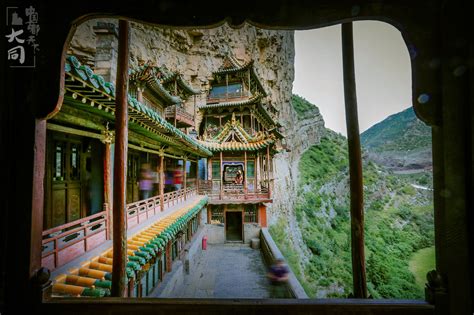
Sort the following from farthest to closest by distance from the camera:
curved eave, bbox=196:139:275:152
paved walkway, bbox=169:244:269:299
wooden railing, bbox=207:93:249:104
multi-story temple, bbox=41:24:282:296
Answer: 1. wooden railing, bbox=207:93:249:104
2. curved eave, bbox=196:139:275:152
3. paved walkway, bbox=169:244:269:299
4. multi-story temple, bbox=41:24:282:296

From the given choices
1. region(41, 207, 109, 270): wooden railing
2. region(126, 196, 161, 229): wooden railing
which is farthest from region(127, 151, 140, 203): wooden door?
region(41, 207, 109, 270): wooden railing

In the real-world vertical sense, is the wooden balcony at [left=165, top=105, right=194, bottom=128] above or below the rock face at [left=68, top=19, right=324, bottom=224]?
below

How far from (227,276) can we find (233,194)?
19.9 ft

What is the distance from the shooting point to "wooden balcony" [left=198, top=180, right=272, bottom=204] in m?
15.9

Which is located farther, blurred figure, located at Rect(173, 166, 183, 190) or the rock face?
the rock face

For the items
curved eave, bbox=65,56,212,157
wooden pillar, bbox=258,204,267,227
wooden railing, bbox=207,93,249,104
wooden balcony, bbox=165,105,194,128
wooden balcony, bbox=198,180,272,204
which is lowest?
wooden pillar, bbox=258,204,267,227

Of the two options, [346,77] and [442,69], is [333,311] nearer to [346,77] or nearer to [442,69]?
[442,69]

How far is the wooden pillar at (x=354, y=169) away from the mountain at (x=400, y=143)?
2858 inches

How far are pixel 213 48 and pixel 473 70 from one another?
3025 cm

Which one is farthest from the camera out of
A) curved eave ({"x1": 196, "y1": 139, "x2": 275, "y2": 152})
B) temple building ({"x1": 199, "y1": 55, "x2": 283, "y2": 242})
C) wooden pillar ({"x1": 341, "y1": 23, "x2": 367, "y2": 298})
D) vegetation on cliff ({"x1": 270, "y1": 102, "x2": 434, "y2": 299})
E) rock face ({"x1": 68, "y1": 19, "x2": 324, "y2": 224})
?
rock face ({"x1": 68, "y1": 19, "x2": 324, "y2": 224})

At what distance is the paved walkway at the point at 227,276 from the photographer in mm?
9656

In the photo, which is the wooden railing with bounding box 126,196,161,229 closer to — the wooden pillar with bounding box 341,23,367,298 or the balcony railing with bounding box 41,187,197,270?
the balcony railing with bounding box 41,187,197,270

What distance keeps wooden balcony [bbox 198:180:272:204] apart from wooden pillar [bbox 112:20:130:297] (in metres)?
13.1

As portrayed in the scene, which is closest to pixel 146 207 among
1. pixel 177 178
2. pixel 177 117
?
pixel 177 178
